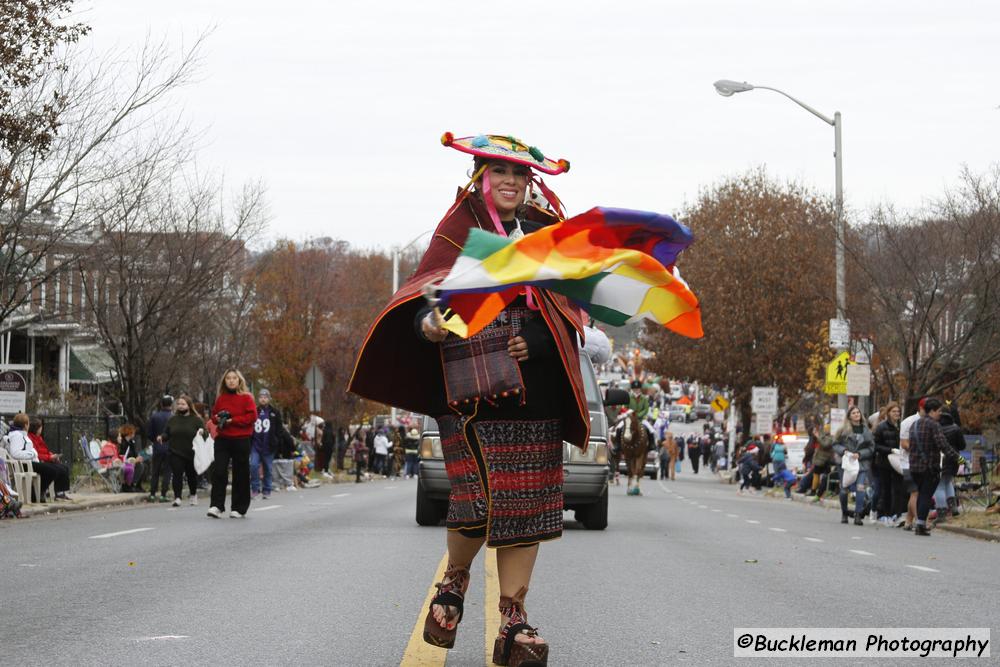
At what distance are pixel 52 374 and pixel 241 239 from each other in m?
19.0

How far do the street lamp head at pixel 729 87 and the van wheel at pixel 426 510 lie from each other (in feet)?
56.7

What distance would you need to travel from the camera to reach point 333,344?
5462 centimetres

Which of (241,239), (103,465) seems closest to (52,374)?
(241,239)

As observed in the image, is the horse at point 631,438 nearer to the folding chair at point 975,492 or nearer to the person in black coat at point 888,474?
the person in black coat at point 888,474

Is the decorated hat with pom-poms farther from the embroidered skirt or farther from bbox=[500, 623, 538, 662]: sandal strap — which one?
bbox=[500, 623, 538, 662]: sandal strap

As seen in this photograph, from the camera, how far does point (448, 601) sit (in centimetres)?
586

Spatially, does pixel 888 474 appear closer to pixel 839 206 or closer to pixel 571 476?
pixel 571 476

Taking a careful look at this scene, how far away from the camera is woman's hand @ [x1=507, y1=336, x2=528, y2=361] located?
5805mm

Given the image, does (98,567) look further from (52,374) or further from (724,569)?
(52,374)

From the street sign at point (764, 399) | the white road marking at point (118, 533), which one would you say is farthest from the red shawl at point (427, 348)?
the street sign at point (764, 399)

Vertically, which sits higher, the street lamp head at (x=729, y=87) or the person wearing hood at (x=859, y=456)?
the street lamp head at (x=729, y=87)

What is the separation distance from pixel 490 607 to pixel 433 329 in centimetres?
326

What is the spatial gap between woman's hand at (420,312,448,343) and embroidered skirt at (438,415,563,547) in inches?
15.7

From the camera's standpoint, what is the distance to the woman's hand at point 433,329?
224 inches
